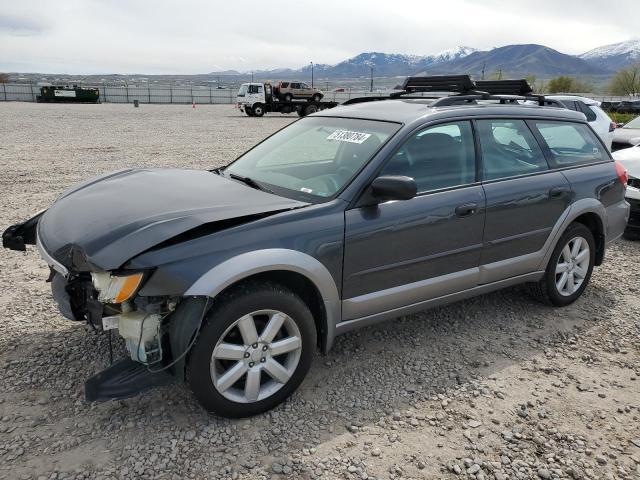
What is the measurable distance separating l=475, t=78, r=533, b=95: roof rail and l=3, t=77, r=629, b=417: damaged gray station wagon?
0.48 meters

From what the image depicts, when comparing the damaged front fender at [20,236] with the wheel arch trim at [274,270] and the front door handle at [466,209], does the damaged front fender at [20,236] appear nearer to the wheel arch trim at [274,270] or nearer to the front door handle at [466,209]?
the wheel arch trim at [274,270]

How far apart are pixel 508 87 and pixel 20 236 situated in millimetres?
4290

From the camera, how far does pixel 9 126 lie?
2000 cm

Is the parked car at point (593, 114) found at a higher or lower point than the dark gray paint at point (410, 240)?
higher

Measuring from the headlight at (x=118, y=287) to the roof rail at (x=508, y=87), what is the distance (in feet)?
12.7

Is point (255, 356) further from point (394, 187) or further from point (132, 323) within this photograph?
point (394, 187)

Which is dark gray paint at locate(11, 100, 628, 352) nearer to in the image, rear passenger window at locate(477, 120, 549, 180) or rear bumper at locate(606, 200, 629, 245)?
rear passenger window at locate(477, 120, 549, 180)

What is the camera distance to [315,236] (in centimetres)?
308

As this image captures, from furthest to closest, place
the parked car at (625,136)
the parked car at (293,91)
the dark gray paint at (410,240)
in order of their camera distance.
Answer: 1. the parked car at (293,91)
2. the parked car at (625,136)
3. the dark gray paint at (410,240)

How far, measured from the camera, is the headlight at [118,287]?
104 inches

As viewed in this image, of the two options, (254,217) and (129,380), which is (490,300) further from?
(129,380)

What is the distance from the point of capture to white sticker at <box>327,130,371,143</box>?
3.69m

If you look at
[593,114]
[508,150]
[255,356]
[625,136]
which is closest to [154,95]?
[593,114]

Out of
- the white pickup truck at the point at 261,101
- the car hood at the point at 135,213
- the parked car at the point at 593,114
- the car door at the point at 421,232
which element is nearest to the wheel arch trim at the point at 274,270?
the car door at the point at 421,232
